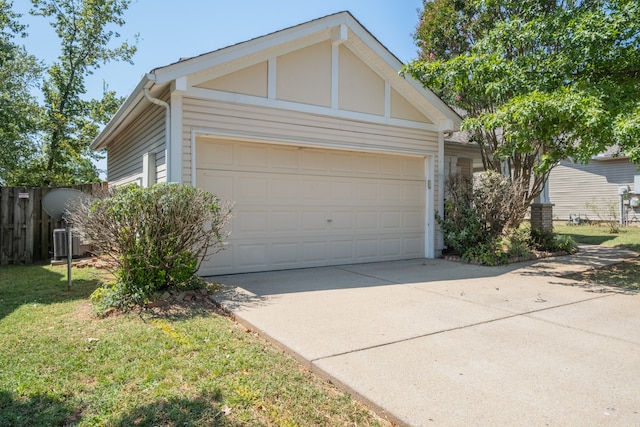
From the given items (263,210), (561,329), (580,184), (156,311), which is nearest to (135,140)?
(263,210)

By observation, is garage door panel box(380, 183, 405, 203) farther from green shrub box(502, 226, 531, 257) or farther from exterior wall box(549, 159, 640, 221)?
exterior wall box(549, 159, 640, 221)

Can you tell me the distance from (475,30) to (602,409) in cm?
1074

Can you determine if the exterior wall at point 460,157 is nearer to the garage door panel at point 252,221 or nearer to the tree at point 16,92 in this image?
the garage door panel at point 252,221

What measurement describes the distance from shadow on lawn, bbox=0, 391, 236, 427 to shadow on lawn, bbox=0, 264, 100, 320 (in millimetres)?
2633

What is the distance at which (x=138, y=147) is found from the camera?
8.27m

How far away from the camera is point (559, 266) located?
26.9 feet

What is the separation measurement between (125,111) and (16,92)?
13.7 metres

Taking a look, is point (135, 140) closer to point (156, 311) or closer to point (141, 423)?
point (156, 311)

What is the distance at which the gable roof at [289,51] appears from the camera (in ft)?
19.9

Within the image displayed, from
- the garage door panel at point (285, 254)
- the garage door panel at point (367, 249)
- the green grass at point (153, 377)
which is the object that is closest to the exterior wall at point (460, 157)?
the garage door panel at point (367, 249)

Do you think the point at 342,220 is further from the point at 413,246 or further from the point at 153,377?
the point at 153,377

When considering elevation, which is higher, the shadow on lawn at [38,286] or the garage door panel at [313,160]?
the garage door panel at [313,160]

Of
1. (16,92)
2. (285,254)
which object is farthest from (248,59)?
(16,92)

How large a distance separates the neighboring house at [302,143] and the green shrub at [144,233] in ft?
4.35
